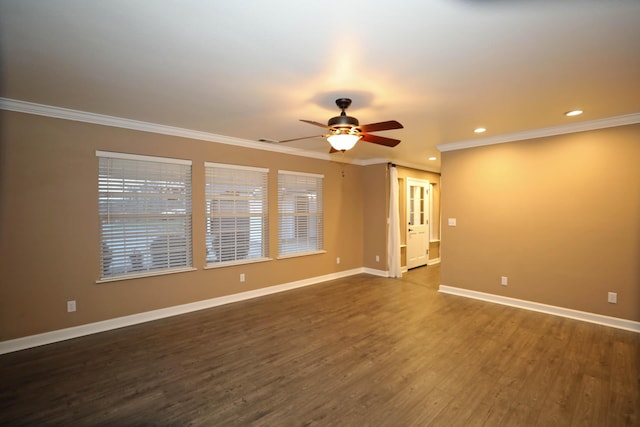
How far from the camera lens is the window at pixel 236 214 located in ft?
14.5

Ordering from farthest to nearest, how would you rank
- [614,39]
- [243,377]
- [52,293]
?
[52,293], [243,377], [614,39]

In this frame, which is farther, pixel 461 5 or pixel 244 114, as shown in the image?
pixel 244 114

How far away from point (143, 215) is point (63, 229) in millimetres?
790

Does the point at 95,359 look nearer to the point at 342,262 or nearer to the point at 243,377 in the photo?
the point at 243,377

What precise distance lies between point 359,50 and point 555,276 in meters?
4.13

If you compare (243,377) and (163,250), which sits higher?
(163,250)

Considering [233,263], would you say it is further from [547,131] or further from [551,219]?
[547,131]

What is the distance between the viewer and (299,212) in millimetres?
5570

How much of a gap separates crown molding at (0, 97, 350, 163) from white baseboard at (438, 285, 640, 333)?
3830 mm

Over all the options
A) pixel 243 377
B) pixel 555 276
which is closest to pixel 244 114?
pixel 243 377

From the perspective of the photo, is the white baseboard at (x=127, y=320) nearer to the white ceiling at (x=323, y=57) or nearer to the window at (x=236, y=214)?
the window at (x=236, y=214)

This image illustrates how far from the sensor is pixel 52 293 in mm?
3242

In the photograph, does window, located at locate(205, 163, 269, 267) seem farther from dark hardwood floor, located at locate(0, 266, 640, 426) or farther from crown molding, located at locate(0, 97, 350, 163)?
dark hardwood floor, located at locate(0, 266, 640, 426)

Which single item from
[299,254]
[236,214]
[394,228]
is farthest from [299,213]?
[394,228]
